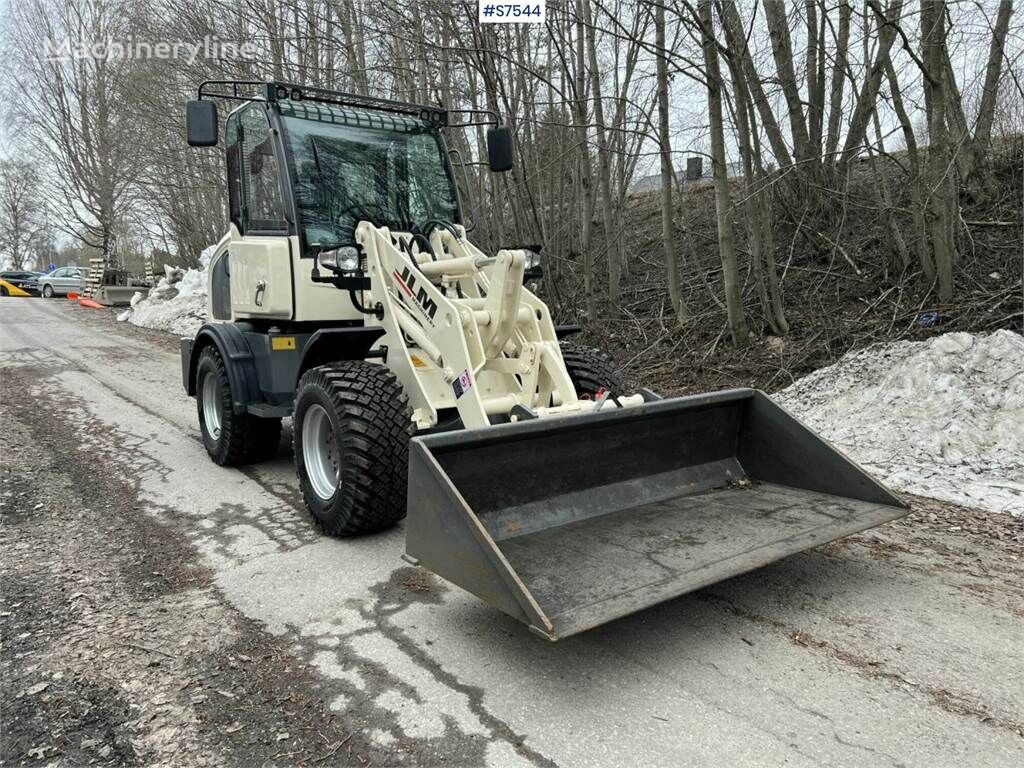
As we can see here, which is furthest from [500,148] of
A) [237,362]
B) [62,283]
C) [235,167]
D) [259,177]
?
[62,283]

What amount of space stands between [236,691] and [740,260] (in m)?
9.01

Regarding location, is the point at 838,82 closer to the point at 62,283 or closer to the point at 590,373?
the point at 590,373

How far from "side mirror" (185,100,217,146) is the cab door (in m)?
0.41

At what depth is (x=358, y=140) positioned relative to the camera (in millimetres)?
5766

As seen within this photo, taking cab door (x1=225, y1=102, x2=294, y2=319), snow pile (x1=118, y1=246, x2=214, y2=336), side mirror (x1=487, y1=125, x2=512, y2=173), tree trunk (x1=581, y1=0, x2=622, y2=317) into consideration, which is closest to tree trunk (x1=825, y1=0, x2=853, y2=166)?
tree trunk (x1=581, y1=0, x2=622, y2=317)

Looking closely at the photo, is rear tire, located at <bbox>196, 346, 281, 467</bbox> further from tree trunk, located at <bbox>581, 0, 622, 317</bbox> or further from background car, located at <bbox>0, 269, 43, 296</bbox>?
background car, located at <bbox>0, 269, 43, 296</bbox>

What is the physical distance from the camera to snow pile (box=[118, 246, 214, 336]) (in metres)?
17.6

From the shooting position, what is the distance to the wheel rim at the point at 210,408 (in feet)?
21.7

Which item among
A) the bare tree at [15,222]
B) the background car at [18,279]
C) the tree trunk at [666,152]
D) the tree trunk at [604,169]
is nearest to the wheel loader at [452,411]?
the tree trunk at [666,152]

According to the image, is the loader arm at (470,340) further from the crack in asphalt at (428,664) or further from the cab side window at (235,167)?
the cab side window at (235,167)

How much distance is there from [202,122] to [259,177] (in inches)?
25.1

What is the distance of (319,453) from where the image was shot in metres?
4.88

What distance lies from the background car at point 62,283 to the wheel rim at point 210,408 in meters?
31.9

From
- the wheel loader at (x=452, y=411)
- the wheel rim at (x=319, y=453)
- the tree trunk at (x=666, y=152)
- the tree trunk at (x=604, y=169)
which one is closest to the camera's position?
the wheel loader at (x=452, y=411)
